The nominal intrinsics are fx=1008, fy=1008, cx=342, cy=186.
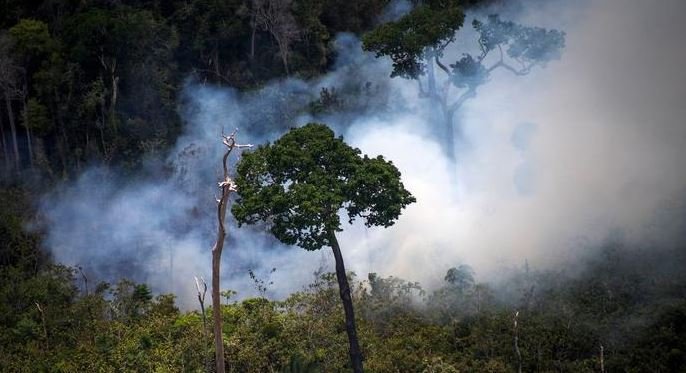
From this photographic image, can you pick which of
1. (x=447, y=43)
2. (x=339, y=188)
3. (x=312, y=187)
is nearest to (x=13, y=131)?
(x=447, y=43)

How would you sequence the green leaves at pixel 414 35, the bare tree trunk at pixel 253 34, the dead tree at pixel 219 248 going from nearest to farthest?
the dead tree at pixel 219 248 < the green leaves at pixel 414 35 < the bare tree trunk at pixel 253 34

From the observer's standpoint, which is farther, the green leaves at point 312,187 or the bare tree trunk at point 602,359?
the green leaves at point 312,187

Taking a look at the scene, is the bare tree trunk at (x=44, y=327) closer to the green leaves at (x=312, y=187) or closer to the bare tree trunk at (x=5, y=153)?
the green leaves at (x=312, y=187)

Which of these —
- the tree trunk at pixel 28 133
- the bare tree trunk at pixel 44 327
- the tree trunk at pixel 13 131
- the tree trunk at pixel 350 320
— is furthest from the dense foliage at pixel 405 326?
the tree trunk at pixel 13 131

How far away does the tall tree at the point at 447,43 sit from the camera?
113ft

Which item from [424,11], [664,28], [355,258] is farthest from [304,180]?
[664,28]

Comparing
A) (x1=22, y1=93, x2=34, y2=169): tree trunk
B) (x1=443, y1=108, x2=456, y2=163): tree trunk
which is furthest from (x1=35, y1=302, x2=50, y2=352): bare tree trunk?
(x1=443, y1=108, x2=456, y2=163): tree trunk

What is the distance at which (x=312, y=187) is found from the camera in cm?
2578

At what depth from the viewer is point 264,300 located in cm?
3005

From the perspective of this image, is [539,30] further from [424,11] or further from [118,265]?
[118,265]

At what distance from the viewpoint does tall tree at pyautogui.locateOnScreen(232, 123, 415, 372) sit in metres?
25.8

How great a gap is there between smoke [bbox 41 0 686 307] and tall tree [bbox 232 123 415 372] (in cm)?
550

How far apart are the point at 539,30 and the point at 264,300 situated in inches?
537

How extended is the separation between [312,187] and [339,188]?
2.53 ft
